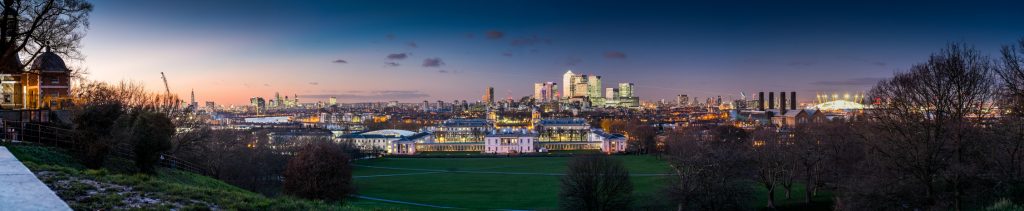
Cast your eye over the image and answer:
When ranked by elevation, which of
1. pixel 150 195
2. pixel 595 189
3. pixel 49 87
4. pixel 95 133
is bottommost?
pixel 595 189

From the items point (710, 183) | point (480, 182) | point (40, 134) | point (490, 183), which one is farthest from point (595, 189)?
point (40, 134)

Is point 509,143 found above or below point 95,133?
below

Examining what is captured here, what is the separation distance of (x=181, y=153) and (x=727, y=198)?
2888 centimetres

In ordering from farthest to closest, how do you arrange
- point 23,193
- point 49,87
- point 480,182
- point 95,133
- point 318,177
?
point 480,182
point 318,177
point 49,87
point 95,133
point 23,193

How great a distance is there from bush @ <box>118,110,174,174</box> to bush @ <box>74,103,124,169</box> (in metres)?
0.73

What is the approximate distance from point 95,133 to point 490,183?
44932mm

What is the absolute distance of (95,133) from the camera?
17.3 meters

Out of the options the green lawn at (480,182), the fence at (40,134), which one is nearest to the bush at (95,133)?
the fence at (40,134)

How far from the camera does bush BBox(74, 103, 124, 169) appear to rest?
16984mm

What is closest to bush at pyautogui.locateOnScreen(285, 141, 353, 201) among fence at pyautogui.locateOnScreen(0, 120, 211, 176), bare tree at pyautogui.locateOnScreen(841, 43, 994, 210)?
fence at pyautogui.locateOnScreen(0, 120, 211, 176)

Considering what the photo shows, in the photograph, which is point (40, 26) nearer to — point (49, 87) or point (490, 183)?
point (49, 87)

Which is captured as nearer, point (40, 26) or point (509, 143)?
point (40, 26)

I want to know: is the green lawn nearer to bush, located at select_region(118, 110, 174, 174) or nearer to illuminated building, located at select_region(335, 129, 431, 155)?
illuminated building, located at select_region(335, 129, 431, 155)

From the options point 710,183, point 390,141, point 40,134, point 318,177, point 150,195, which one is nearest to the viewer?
point 150,195
